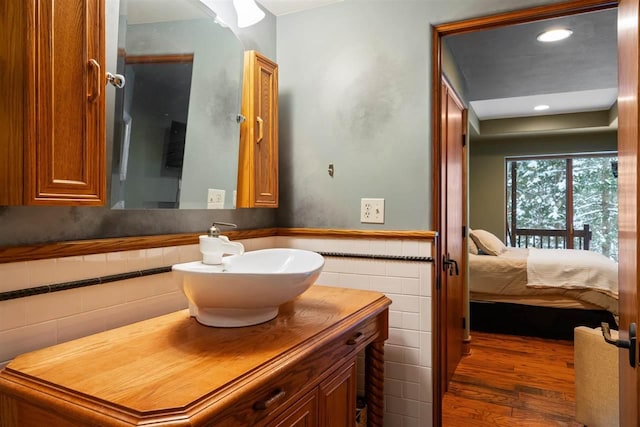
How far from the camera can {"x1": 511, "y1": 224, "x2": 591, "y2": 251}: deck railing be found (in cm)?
608

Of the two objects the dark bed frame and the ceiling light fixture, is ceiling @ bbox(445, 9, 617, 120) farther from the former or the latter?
the dark bed frame

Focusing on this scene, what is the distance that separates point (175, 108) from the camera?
1.51m

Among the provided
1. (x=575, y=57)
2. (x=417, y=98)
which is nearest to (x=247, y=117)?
(x=417, y=98)

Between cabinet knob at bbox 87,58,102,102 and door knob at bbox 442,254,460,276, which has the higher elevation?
cabinet knob at bbox 87,58,102,102

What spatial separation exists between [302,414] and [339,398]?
0.25 metres

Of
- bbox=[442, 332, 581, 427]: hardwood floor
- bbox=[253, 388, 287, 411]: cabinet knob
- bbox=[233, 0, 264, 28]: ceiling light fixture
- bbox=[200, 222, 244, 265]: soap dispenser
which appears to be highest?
bbox=[233, 0, 264, 28]: ceiling light fixture

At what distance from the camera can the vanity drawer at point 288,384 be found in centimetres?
89

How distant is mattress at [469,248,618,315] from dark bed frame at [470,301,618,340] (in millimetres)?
53

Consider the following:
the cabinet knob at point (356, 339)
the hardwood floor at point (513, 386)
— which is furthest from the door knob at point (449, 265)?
the cabinet knob at point (356, 339)

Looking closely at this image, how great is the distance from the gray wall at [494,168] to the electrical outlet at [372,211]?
16.0 feet

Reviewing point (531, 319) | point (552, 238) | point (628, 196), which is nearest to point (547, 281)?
point (531, 319)

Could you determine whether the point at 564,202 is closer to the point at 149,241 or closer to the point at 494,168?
the point at 494,168

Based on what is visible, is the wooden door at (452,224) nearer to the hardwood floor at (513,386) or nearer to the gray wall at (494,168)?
the hardwood floor at (513,386)

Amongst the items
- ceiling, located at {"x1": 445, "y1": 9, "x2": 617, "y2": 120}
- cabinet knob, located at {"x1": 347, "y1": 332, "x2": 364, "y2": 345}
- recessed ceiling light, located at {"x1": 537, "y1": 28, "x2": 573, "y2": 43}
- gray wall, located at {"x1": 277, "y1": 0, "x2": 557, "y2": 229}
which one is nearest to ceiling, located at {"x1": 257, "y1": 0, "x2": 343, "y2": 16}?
gray wall, located at {"x1": 277, "y1": 0, "x2": 557, "y2": 229}
